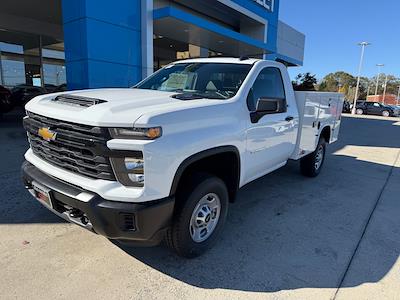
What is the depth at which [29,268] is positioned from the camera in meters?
2.91

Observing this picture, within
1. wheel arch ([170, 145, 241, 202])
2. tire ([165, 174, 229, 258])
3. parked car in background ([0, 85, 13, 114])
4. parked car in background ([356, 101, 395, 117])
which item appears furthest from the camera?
parked car in background ([356, 101, 395, 117])

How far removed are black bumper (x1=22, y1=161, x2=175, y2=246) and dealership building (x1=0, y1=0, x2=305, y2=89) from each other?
25.4 feet

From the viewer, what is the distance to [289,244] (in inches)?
140

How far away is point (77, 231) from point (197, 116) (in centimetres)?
199

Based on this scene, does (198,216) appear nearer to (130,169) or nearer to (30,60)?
(130,169)

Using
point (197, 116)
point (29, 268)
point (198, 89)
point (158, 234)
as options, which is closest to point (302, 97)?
point (198, 89)

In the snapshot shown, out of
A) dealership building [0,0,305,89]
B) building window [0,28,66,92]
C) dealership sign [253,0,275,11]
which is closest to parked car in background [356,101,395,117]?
dealership building [0,0,305,89]

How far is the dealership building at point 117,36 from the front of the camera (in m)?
Result: 9.82

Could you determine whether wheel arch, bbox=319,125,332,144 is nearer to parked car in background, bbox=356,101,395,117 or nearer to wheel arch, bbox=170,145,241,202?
wheel arch, bbox=170,145,241,202

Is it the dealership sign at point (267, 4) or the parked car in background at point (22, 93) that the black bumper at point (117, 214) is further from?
the dealership sign at point (267, 4)

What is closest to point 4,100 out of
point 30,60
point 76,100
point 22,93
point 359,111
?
point 22,93

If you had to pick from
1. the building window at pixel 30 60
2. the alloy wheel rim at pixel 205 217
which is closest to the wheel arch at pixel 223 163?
the alloy wheel rim at pixel 205 217

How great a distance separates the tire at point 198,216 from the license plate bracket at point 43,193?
1096 millimetres

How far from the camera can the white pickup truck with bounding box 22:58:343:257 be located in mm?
2445
